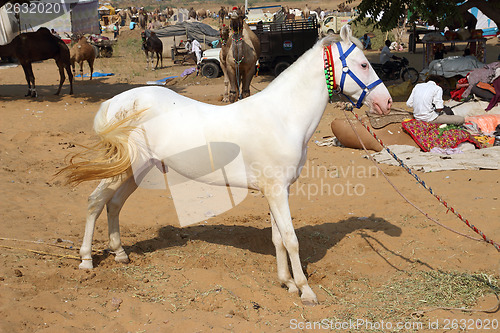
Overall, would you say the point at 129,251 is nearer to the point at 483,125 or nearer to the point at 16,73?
the point at 483,125

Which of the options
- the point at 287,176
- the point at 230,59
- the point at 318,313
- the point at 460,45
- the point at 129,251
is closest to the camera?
the point at 318,313

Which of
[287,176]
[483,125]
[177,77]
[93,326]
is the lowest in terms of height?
[177,77]

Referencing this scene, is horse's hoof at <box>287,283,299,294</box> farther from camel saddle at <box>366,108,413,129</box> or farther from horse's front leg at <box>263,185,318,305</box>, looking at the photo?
camel saddle at <box>366,108,413,129</box>

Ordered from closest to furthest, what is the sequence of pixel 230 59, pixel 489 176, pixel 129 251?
pixel 129 251, pixel 489 176, pixel 230 59

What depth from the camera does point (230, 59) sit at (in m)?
13.7

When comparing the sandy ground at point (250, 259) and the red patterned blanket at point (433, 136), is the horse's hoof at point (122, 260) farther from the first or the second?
the red patterned blanket at point (433, 136)

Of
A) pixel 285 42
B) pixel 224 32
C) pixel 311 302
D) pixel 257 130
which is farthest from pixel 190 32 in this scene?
pixel 311 302

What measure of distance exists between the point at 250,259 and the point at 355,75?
2.12 meters

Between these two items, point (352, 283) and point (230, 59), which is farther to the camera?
point (230, 59)

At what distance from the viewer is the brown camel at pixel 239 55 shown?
44.2ft

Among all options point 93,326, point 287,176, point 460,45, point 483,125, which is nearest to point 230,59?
point 483,125

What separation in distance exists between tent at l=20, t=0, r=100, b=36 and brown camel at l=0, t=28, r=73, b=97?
13661mm

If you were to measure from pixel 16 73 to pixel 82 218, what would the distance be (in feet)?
59.0

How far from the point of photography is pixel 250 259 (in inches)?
198
